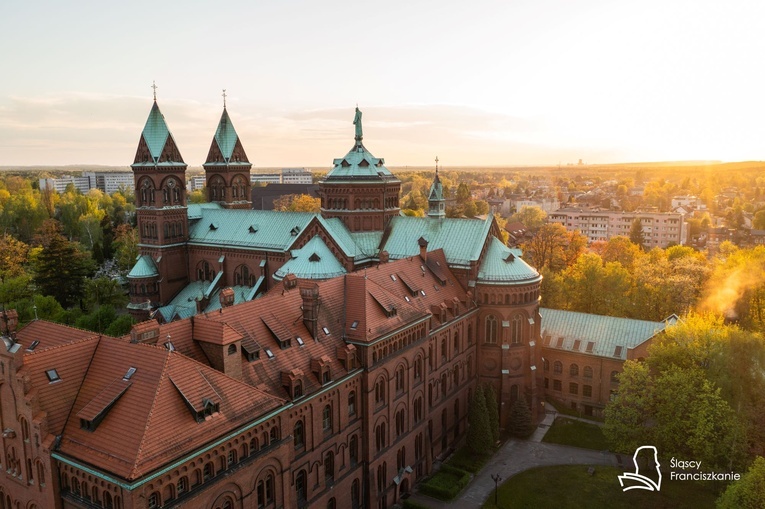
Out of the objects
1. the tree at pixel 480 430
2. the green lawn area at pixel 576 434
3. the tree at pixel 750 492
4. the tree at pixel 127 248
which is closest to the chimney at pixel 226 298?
the tree at pixel 480 430

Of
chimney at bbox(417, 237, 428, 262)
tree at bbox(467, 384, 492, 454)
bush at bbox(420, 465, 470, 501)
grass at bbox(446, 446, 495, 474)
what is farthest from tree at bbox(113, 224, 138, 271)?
bush at bbox(420, 465, 470, 501)

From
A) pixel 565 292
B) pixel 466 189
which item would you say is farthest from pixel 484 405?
pixel 466 189

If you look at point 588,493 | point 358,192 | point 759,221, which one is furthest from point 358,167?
point 759,221

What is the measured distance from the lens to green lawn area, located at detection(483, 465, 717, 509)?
148ft

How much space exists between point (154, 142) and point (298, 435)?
51463mm

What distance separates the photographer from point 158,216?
75188 millimetres

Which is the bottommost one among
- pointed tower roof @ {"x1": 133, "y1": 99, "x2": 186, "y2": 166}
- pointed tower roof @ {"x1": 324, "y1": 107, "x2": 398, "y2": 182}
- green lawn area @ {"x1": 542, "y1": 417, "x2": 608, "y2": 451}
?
green lawn area @ {"x1": 542, "y1": 417, "x2": 608, "y2": 451}

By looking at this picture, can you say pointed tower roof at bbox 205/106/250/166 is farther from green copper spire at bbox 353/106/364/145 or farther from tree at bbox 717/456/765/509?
tree at bbox 717/456/765/509

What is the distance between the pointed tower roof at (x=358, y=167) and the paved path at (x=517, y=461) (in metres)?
32.7

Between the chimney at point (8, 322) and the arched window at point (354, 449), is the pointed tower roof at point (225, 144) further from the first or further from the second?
the chimney at point (8, 322)

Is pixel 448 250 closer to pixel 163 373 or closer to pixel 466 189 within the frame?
pixel 163 373

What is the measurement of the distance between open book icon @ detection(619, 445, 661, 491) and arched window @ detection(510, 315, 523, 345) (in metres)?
15.5

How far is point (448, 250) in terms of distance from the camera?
2459 inches

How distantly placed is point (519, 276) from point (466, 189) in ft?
445
